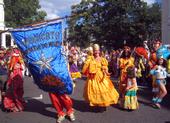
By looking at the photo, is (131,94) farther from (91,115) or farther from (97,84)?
(91,115)

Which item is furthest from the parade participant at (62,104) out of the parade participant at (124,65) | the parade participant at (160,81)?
the parade participant at (160,81)

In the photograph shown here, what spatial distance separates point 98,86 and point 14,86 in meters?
2.28

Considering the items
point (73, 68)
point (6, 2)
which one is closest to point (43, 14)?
point (6, 2)

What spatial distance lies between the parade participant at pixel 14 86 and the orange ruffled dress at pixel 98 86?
1.83 metres

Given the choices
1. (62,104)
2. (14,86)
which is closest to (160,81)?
(62,104)

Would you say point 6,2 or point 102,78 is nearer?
point 102,78

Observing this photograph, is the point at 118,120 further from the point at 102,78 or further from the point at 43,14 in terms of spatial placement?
the point at 43,14

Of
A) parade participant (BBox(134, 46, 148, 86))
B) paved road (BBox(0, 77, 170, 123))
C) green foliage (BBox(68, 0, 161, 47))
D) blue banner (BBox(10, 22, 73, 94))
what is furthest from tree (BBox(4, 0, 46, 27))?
blue banner (BBox(10, 22, 73, 94))

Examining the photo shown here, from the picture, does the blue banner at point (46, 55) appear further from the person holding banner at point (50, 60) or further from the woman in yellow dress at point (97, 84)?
the woman in yellow dress at point (97, 84)

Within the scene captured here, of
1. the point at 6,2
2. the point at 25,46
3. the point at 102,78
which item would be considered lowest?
the point at 102,78

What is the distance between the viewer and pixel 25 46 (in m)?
9.30

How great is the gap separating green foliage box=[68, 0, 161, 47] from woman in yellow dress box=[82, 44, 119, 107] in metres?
35.9

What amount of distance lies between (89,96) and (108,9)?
41.1 m

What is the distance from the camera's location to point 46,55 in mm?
9086
